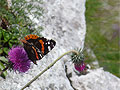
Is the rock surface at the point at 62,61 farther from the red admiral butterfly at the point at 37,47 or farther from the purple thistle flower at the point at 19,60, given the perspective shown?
the red admiral butterfly at the point at 37,47

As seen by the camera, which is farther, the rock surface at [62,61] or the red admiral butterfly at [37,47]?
the rock surface at [62,61]

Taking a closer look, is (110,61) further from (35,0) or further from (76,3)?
(35,0)

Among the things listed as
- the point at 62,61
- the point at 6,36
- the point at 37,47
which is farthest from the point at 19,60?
the point at 62,61

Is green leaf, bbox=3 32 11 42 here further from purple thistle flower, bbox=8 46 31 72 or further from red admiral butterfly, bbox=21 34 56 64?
red admiral butterfly, bbox=21 34 56 64

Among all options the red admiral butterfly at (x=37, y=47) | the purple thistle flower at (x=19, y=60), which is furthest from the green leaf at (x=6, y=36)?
the red admiral butterfly at (x=37, y=47)

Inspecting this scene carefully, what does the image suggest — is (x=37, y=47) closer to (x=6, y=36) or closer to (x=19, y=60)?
(x=19, y=60)

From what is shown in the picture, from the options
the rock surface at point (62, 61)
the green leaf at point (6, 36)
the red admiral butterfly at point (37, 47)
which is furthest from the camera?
the green leaf at point (6, 36)

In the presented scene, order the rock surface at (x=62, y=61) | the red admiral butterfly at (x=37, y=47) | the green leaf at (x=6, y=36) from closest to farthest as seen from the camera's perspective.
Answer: the red admiral butterfly at (x=37, y=47) < the rock surface at (x=62, y=61) < the green leaf at (x=6, y=36)
